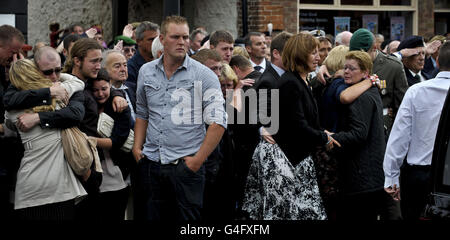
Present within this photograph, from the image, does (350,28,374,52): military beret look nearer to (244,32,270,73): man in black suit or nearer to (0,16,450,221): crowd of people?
(0,16,450,221): crowd of people

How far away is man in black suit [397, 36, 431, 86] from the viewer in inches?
360

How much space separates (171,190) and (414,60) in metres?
4.84

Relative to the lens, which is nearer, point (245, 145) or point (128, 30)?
point (245, 145)

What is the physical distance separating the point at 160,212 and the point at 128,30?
4.54 m

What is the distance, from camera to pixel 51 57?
221 inches

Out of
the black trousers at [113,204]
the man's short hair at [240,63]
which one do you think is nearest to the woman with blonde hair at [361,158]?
the man's short hair at [240,63]

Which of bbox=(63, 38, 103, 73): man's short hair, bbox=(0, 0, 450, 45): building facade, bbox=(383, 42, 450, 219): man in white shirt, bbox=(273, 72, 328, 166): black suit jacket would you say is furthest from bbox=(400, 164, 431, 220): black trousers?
bbox=(0, 0, 450, 45): building facade

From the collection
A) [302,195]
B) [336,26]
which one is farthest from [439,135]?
[336,26]

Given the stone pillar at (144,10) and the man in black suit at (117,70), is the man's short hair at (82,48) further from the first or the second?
the stone pillar at (144,10)

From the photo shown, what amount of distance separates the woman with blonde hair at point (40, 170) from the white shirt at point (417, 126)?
8.14 ft

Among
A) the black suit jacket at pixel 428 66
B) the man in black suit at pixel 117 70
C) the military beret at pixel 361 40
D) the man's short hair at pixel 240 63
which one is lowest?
the man in black suit at pixel 117 70

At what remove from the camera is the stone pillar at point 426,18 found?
1578cm
